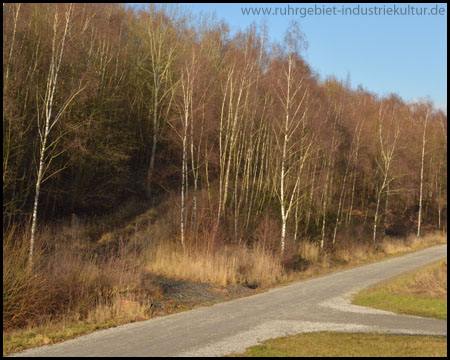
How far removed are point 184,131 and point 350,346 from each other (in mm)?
14765

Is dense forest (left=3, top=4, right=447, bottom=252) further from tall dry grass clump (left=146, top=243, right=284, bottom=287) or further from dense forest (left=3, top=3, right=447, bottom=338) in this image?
tall dry grass clump (left=146, top=243, right=284, bottom=287)

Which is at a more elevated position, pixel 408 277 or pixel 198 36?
pixel 198 36

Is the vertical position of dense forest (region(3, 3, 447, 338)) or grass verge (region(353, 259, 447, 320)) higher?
dense forest (region(3, 3, 447, 338))

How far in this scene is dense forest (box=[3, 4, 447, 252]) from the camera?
21.3 metres

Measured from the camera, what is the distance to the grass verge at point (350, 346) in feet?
24.6

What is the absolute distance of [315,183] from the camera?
103 feet

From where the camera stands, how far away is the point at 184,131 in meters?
21.1

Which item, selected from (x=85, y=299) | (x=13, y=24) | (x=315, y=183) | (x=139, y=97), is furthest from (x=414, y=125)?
(x=85, y=299)

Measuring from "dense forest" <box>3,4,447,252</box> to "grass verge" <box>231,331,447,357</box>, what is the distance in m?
11.1

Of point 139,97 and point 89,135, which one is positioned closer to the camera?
point 89,135

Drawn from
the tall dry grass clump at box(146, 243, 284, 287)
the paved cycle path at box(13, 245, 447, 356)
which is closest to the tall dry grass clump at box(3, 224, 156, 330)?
the paved cycle path at box(13, 245, 447, 356)

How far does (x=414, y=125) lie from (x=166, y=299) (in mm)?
37927

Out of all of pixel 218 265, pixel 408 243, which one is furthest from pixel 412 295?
pixel 408 243

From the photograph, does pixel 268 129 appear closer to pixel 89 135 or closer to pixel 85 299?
pixel 89 135
